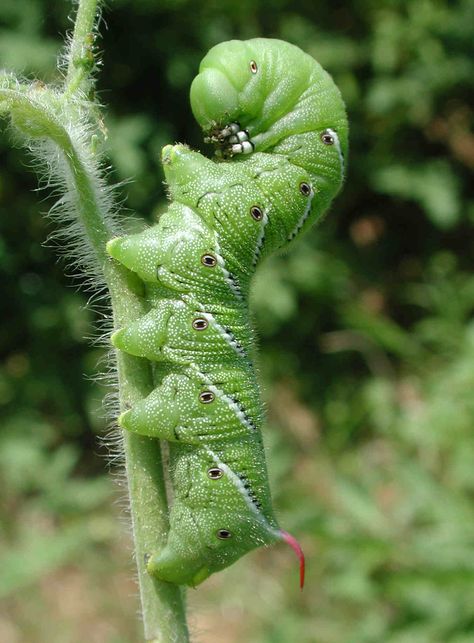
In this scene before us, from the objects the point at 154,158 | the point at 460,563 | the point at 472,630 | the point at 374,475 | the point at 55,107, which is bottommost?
the point at 374,475

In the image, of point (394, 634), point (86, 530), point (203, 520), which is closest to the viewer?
point (203, 520)

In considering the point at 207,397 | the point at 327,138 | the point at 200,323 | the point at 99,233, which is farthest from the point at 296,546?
the point at 327,138

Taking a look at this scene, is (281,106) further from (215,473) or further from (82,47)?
(215,473)

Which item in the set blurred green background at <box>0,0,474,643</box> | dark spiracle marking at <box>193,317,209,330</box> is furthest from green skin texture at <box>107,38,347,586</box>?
blurred green background at <box>0,0,474,643</box>

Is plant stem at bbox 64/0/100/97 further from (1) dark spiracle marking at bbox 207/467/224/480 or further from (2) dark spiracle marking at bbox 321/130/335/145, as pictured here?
(1) dark spiracle marking at bbox 207/467/224/480

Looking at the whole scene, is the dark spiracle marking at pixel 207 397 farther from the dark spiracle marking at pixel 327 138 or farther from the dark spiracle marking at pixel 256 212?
the dark spiracle marking at pixel 327 138

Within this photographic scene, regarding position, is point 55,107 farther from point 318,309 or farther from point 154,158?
point 318,309

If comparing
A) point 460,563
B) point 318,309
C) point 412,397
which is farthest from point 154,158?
point 460,563
